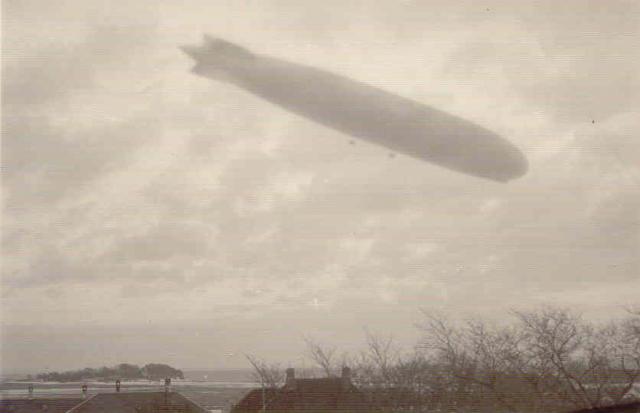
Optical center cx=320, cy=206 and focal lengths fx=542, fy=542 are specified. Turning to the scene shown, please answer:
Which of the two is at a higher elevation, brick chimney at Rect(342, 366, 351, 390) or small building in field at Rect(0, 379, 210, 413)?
brick chimney at Rect(342, 366, 351, 390)

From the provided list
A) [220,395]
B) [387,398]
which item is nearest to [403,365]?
[387,398]

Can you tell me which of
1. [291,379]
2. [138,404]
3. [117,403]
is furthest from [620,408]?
[117,403]

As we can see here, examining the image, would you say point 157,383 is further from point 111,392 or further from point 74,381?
point 74,381

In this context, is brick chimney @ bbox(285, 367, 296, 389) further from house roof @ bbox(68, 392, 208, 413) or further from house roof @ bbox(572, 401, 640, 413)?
house roof @ bbox(572, 401, 640, 413)

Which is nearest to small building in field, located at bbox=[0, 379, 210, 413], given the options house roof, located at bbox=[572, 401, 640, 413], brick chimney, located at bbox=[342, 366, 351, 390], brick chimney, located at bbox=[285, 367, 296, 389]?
brick chimney, located at bbox=[285, 367, 296, 389]

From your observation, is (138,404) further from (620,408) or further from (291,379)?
(620,408)

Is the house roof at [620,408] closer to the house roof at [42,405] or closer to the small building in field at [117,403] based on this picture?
the small building in field at [117,403]

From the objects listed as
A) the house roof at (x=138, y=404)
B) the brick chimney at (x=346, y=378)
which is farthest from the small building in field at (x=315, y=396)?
the house roof at (x=138, y=404)

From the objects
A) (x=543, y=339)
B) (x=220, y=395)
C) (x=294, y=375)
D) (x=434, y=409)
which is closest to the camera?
(x=434, y=409)
